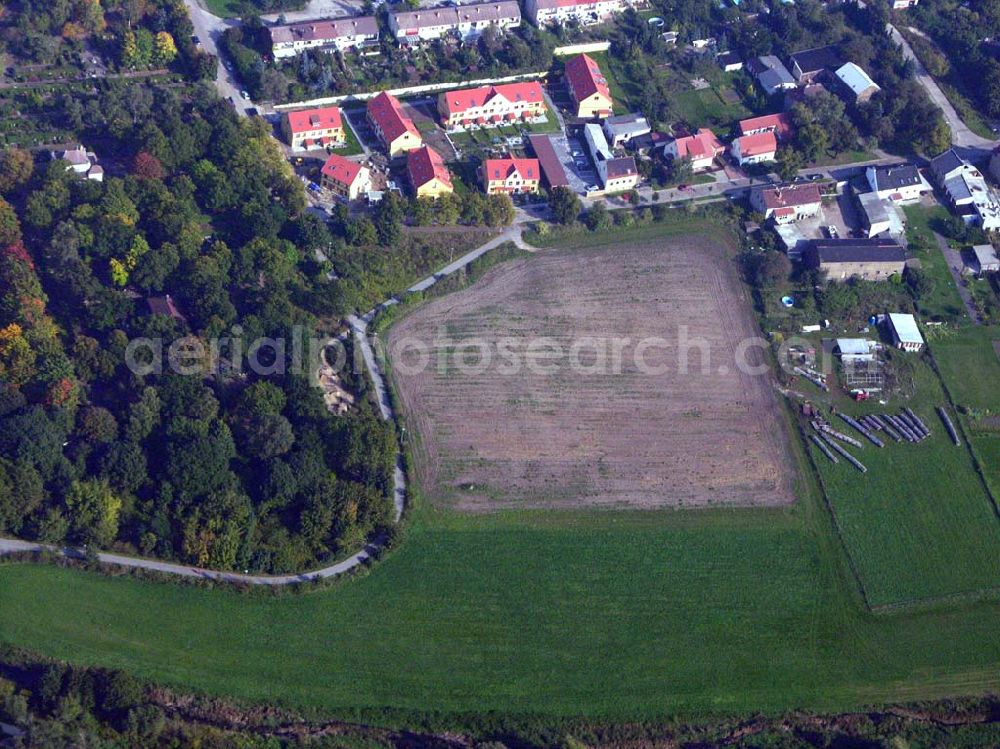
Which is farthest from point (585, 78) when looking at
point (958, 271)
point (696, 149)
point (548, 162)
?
point (958, 271)

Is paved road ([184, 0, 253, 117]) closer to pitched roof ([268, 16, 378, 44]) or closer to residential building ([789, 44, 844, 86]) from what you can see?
pitched roof ([268, 16, 378, 44])

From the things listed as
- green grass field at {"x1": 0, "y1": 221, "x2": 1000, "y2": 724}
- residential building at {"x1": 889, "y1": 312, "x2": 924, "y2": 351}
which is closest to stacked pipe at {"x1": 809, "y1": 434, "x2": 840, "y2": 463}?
green grass field at {"x1": 0, "y1": 221, "x2": 1000, "y2": 724}

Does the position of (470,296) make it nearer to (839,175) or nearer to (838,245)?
(838,245)

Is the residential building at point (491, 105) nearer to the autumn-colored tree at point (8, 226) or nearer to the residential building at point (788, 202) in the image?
the residential building at point (788, 202)

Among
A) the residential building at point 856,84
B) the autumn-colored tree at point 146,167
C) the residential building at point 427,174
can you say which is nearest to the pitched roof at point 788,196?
the residential building at point 856,84

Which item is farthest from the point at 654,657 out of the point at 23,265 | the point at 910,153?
the point at 910,153

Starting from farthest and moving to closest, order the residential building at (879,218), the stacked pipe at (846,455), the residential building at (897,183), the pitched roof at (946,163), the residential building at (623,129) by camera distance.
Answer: the residential building at (623,129), the pitched roof at (946,163), the residential building at (897,183), the residential building at (879,218), the stacked pipe at (846,455)
